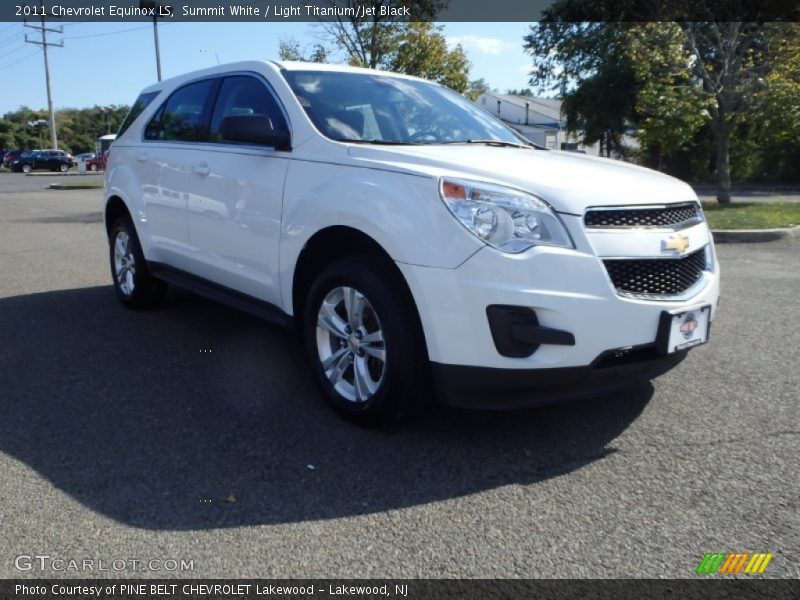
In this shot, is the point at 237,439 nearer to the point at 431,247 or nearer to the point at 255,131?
the point at 431,247

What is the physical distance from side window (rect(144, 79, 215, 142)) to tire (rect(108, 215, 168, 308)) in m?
0.85

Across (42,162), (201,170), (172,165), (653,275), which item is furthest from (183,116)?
(42,162)

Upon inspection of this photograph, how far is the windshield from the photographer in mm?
4164

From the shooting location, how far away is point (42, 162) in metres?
50.2

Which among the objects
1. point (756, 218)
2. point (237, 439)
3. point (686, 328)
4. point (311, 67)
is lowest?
point (756, 218)

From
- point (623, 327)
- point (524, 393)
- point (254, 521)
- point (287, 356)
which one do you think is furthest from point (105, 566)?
point (287, 356)

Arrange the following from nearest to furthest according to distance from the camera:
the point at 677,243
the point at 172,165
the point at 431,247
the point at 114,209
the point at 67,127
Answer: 1. the point at 431,247
2. the point at 677,243
3. the point at 172,165
4. the point at 114,209
5. the point at 67,127

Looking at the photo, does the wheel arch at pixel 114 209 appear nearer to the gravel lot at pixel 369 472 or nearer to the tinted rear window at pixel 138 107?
the tinted rear window at pixel 138 107

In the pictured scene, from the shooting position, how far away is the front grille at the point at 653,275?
317cm

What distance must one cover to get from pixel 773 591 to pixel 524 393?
46.5 inches

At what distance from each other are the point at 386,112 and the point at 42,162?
172 feet

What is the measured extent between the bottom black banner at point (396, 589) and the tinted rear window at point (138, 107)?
177 inches

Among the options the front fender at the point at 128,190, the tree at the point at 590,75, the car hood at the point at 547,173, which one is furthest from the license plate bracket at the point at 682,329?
the tree at the point at 590,75

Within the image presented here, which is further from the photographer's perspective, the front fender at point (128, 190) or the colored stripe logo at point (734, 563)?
the front fender at point (128, 190)
